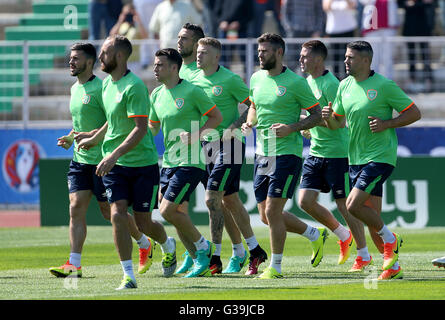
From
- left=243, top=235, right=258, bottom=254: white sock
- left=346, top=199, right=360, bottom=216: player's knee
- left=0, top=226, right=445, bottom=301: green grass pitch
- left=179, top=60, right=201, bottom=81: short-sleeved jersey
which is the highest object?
left=179, top=60, right=201, bottom=81: short-sleeved jersey

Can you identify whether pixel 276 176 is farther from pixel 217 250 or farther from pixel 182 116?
pixel 217 250

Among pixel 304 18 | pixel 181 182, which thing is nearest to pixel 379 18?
pixel 304 18

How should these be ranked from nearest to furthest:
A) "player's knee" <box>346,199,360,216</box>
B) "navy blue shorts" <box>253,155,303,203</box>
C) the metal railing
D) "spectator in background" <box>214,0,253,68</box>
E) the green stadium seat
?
1. "player's knee" <box>346,199,360,216</box>
2. "navy blue shorts" <box>253,155,303,203</box>
3. the metal railing
4. "spectator in background" <box>214,0,253,68</box>
5. the green stadium seat

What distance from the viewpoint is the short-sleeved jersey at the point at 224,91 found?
39.2 feet

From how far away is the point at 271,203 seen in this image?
11.0 metres

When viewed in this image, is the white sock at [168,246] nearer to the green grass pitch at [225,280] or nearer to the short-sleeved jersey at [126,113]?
the green grass pitch at [225,280]

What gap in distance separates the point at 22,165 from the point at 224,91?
9.40 meters

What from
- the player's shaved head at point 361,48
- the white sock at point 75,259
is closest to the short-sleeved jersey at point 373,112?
the player's shaved head at point 361,48

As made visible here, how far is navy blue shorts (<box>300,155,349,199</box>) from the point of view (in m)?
12.4

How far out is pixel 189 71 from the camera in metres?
12.2

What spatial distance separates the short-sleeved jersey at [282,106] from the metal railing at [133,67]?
8.20m

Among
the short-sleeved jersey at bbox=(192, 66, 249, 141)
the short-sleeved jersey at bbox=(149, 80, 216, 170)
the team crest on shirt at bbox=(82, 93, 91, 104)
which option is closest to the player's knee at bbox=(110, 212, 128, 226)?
the short-sleeved jersey at bbox=(149, 80, 216, 170)

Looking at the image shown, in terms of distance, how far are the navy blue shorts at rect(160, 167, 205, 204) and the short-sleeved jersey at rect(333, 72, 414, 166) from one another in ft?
5.65

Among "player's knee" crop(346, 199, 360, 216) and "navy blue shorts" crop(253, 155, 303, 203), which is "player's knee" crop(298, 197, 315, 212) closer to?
"navy blue shorts" crop(253, 155, 303, 203)
